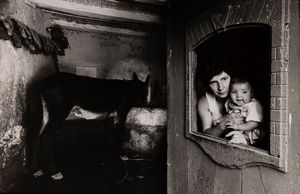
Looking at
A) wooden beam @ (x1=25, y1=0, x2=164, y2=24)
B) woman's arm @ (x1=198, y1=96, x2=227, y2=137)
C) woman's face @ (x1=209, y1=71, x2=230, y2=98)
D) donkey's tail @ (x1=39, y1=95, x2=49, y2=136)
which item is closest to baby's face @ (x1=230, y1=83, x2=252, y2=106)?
woman's face @ (x1=209, y1=71, x2=230, y2=98)

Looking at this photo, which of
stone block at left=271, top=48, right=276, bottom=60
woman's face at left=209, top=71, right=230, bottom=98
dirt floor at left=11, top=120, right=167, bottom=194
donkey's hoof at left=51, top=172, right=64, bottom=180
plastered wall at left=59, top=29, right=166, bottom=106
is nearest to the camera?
stone block at left=271, top=48, right=276, bottom=60

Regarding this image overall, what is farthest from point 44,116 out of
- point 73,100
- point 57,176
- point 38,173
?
point 57,176

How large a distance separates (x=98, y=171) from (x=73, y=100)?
64.8 inches

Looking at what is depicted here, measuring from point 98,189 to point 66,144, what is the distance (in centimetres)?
290

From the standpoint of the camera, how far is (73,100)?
222 inches

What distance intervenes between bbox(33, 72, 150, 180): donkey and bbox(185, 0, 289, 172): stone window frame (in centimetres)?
334

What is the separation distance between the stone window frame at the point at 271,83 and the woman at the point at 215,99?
15 cm

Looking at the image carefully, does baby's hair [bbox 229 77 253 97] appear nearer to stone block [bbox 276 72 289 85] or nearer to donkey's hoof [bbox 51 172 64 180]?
stone block [bbox 276 72 289 85]

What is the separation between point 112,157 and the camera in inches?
237

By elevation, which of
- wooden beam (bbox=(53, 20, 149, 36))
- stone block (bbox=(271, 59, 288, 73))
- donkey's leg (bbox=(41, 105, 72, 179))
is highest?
wooden beam (bbox=(53, 20, 149, 36))

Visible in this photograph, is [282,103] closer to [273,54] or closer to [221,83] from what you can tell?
[273,54]

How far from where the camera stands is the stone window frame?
6.15 feet

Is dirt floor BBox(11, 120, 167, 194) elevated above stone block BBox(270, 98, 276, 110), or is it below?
below

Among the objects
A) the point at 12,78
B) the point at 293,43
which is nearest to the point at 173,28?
the point at 293,43
